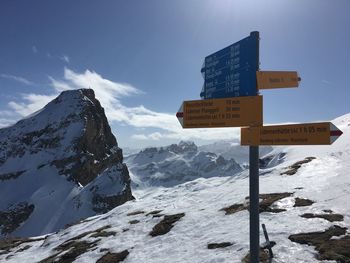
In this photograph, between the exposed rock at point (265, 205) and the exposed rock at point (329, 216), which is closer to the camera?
the exposed rock at point (329, 216)

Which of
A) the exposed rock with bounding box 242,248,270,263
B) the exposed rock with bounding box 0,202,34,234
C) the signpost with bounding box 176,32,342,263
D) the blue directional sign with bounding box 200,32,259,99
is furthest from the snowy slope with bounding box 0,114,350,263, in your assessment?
the exposed rock with bounding box 0,202,34,234

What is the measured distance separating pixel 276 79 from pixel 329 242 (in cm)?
931

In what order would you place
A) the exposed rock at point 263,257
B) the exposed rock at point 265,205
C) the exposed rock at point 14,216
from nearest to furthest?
the exposed rock at point 263,257 < the exposed rock at point 265,205 < the exposed rock at point 14,216

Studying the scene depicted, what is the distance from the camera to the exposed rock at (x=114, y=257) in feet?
69.5

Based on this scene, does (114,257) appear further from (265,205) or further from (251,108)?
(251,108)

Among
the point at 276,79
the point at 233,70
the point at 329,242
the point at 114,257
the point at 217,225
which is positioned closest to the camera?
the point at 276,79

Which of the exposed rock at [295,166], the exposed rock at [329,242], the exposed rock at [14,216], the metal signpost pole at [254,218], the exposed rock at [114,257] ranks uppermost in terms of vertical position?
the exposed rock at [295,166]

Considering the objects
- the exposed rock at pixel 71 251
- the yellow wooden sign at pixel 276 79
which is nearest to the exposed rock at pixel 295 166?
the exposed rock at pixel 71 251

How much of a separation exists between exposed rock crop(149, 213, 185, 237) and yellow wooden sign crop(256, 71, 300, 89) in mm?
16644

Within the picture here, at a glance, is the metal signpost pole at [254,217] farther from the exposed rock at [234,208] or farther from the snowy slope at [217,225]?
the exposed rock at [234,208]

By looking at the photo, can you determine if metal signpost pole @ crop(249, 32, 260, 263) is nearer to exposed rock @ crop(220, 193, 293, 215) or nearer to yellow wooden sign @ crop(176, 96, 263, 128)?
yellow wooden sign @ crop(176, 96, 263, 128)

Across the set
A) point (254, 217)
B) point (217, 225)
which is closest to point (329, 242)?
point (217, 225)

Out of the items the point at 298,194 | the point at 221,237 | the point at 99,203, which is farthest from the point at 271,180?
the point at 99,203

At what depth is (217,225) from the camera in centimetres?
2238
